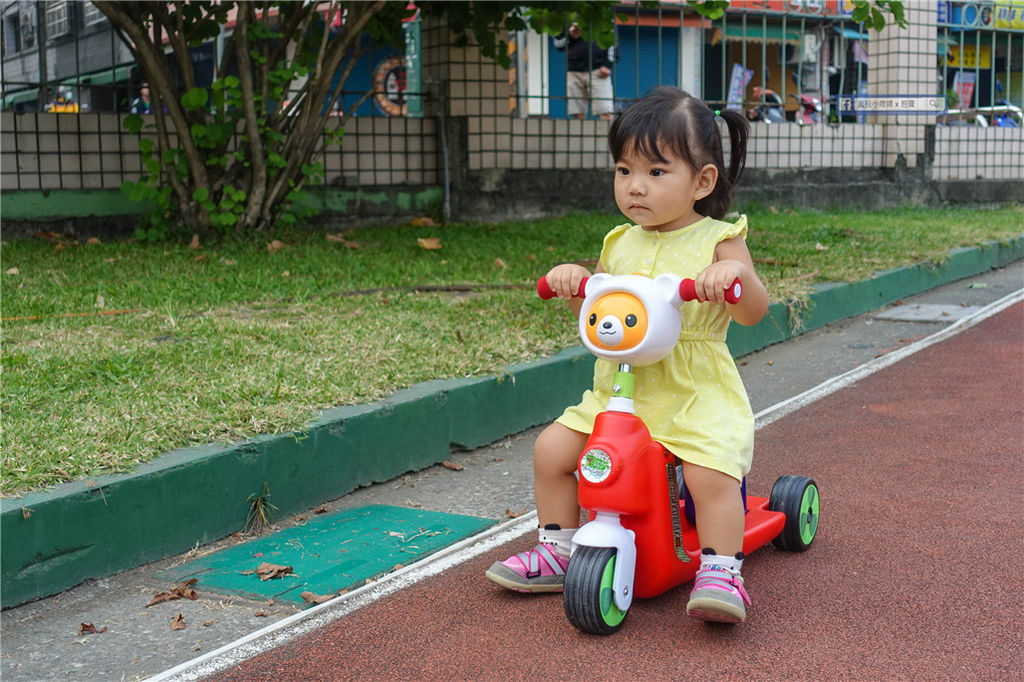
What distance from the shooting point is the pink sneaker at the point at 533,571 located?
9.69 feet

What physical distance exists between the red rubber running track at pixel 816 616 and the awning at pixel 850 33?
36.6 ft

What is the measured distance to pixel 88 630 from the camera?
111 inches

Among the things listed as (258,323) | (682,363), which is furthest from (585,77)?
(682,363)

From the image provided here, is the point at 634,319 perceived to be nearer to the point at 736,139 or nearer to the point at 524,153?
the point at 736,139

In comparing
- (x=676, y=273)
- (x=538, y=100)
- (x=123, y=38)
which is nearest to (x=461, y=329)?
(x=676, y=273)

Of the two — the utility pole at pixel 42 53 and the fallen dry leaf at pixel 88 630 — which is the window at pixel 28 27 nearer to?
the utility pole at pixel 42 53

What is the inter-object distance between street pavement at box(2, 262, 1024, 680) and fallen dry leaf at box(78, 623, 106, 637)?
0.06ft

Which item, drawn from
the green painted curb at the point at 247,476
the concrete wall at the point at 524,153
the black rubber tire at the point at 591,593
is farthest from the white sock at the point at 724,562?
the concrete wall at the point at 524,153

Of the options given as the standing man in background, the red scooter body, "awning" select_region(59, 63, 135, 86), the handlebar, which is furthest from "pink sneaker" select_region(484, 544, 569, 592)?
the standing man in background

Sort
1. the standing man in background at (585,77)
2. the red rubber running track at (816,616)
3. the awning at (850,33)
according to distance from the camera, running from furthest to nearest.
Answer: the awning at (850,33) → the standing man in background at (585,77) → the red rubber running track at (816,616)

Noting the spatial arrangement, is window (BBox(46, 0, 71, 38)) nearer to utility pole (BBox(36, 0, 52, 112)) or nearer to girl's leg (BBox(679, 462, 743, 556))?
utility pole (BBox(36, 0, 52, 112))

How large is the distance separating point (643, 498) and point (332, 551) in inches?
42.5

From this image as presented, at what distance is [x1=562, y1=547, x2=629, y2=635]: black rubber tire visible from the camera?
2643 mm

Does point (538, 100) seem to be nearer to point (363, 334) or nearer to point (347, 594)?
point (363, 334)
